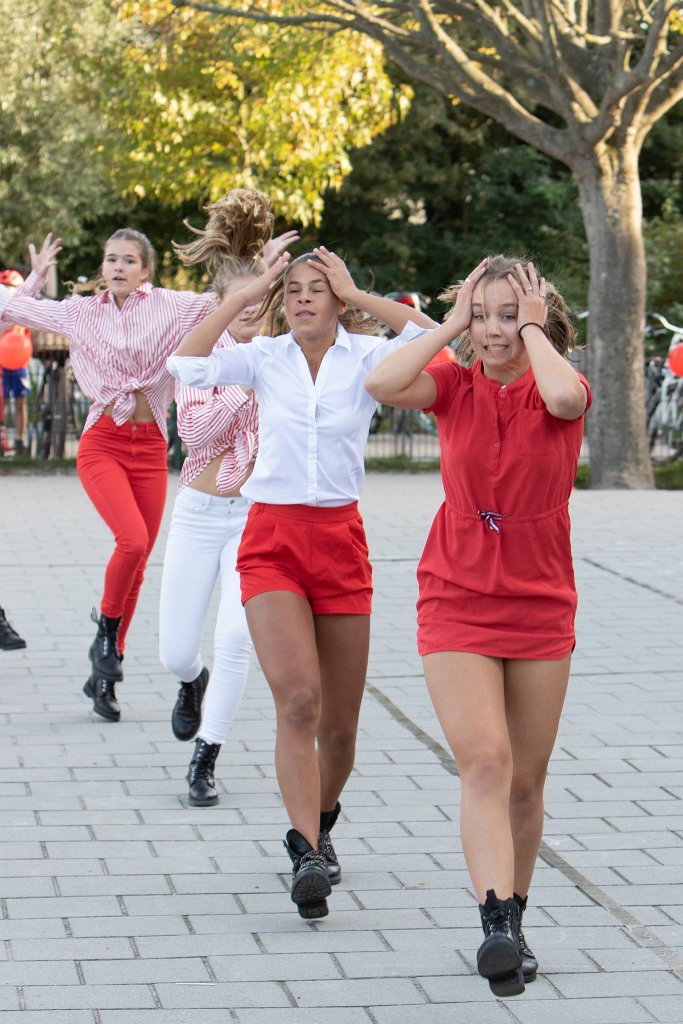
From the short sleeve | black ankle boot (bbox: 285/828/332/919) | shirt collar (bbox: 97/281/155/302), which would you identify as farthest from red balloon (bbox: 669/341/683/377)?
the short sleeve

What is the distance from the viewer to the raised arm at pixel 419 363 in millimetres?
4031

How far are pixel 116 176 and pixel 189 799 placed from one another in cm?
1814

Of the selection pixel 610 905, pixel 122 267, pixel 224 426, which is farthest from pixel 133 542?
pixel 610 905

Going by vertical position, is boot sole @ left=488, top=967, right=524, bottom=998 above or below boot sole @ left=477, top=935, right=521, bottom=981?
below

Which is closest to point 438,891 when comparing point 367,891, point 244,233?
point 367,891

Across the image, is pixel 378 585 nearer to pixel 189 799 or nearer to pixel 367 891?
pixel 189 799

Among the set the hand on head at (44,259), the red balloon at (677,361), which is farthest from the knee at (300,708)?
the red balloon at (677,361)

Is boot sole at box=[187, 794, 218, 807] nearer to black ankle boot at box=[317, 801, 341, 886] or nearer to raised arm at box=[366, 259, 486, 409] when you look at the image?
black ankle boot at box=[317, 801, 341, 886]

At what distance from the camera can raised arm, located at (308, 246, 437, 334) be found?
15.3ft

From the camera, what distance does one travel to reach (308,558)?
4637 millimetres

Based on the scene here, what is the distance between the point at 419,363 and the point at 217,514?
1.79 meters

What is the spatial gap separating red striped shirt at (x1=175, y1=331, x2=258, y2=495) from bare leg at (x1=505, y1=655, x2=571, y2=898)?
6.21 feet

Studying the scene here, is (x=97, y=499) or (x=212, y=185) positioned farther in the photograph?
(x=212, y=185)

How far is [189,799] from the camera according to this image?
5633mm
